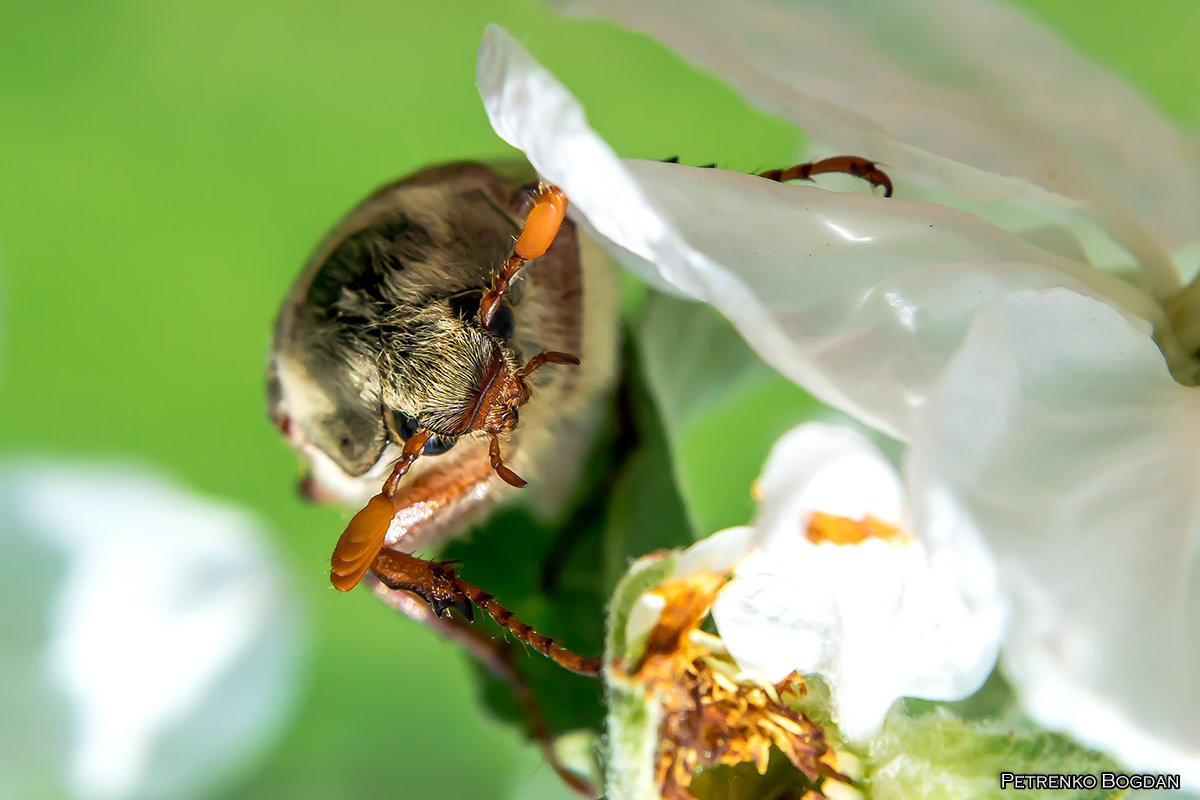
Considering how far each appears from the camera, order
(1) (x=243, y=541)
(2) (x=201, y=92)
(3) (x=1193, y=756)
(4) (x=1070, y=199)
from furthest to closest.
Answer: (2) (x=201, y=92)
(1) (x=243, y=541)
(4) (x=1070, y=199)
(3) (x=1193, y=756)

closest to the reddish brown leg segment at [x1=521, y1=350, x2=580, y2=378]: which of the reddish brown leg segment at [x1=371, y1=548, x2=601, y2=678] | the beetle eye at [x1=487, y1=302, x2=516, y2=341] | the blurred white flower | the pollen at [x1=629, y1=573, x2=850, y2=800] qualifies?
the beetle eye at [x1=487, y1=302, x2=516, y2=341]

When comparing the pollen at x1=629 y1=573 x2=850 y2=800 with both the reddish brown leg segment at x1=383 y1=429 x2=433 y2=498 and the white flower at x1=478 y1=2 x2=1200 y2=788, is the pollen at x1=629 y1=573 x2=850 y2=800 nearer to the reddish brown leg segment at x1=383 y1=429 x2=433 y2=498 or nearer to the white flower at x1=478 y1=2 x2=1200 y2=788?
the white flower at x1=478 y1=2 x2=1200 y2=788

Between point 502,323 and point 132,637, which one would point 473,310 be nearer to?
point 502,323

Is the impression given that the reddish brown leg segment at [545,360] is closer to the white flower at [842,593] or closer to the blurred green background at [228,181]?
the white flower at [842,593]

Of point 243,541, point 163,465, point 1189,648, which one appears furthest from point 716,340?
point 163,465

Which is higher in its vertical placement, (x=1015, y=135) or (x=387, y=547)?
(x=1015, y=135)

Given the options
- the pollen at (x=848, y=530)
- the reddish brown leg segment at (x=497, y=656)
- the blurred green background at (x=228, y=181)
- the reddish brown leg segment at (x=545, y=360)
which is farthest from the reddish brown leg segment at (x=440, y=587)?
the blurred green background at (x=228, y=181)

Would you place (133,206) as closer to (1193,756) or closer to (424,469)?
(424,469)
